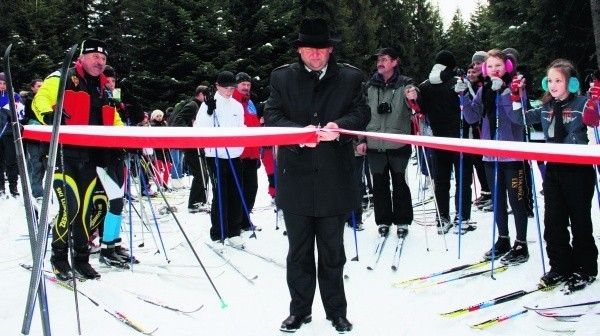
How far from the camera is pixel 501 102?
4840 millimetres

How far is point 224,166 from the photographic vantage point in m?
6.00

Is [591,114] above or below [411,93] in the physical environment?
below

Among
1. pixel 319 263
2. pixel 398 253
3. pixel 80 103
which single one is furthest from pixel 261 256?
pixel 80 103

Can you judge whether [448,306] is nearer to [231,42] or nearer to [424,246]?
[424,246]

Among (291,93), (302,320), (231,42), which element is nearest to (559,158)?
(291,93)

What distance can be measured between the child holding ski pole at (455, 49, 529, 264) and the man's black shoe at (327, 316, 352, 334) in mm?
1902

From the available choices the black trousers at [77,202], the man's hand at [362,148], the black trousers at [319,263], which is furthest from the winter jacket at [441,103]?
the black trousers at [77,202]

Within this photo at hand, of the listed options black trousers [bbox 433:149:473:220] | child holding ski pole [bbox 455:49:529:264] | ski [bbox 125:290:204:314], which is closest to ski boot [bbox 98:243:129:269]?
ski [bbox 125:290:204:314]

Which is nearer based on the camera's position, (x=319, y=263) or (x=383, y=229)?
(x=319, y=263)

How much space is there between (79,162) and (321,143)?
86.8 inches

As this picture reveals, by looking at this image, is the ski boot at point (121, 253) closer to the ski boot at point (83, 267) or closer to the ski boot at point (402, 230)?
the ski boot at point (83, 267)

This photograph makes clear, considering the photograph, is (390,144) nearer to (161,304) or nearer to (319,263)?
(319,263)

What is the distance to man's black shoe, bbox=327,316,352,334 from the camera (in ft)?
11.4

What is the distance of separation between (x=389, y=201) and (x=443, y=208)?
728mm
